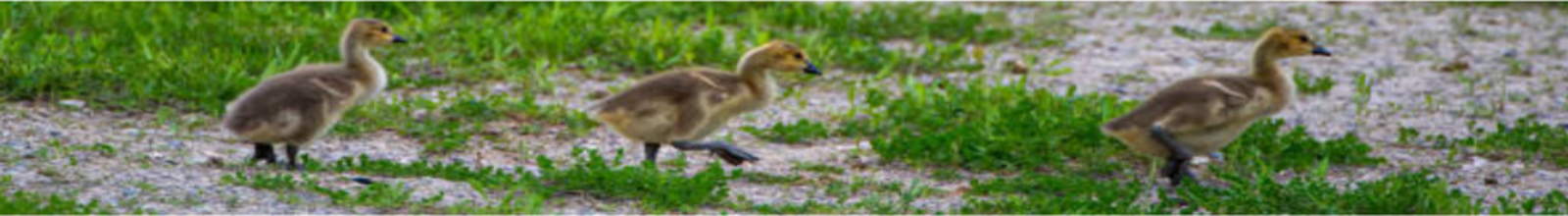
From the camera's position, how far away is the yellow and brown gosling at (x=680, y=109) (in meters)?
7.04

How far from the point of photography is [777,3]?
11758mm

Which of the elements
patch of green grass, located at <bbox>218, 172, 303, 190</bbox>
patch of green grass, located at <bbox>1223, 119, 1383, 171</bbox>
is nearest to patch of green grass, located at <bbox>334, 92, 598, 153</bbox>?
patch of green grass, located at <bbox>218, 172, 303, 190</bbox>

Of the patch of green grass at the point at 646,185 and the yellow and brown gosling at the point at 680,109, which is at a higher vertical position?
the yellow and brown gosling at the point at 680,109

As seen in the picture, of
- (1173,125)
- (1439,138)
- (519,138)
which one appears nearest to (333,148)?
(519,138)

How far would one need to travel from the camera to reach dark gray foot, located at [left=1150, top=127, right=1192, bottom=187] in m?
6.85

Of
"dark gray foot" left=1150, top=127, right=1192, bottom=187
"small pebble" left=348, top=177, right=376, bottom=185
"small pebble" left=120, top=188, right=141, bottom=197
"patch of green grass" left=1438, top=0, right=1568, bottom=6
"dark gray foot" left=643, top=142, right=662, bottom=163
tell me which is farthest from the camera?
"patch of green grass" left=1438, top=0, right=1568, bottom=6

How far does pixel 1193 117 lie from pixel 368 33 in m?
3.24

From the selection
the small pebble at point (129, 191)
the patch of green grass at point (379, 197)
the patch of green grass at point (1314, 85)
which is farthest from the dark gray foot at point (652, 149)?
the patch of green grass at point (1314, 85)

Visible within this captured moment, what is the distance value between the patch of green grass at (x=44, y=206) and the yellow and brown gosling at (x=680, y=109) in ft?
7.08

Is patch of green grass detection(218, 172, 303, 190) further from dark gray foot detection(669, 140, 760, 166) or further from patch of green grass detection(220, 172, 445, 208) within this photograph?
dark gray foot detection(669, 140, 760, 166)

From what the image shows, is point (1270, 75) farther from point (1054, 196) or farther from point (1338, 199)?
point (1338, 199)

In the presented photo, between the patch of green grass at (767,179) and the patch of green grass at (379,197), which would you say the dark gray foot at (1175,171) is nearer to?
the patch of green grass at (767,179)

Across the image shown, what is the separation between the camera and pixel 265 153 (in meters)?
6.72

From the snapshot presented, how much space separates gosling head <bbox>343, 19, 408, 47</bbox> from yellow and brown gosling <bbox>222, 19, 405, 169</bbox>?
0.72 ft
